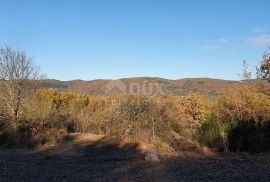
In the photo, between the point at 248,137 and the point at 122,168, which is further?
the point at 248,137

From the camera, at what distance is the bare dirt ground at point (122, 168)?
363 inches

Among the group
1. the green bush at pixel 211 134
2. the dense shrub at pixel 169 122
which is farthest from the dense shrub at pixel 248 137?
the green bush at pixel 211 134

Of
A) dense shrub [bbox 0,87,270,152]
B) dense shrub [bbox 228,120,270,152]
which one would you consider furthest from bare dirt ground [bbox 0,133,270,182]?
dense shrub [bbox 0,87,270,152]

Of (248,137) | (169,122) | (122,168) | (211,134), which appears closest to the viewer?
(122,168)

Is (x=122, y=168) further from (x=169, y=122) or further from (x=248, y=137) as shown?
(x=169, y=122)

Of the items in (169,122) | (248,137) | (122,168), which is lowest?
(122,168)

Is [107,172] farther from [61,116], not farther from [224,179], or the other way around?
[61,116]

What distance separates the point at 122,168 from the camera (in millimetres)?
10734

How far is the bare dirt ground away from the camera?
30.2 feet

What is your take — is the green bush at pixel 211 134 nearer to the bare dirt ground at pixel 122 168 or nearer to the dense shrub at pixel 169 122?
the dense shrub at pixel 169 122

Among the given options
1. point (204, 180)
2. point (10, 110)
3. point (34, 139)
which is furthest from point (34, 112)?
point (204, 180)

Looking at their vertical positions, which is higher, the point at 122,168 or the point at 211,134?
the point at 211,134

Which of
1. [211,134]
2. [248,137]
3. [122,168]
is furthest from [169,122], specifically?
[122,168]

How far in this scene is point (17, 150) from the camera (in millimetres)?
15977
